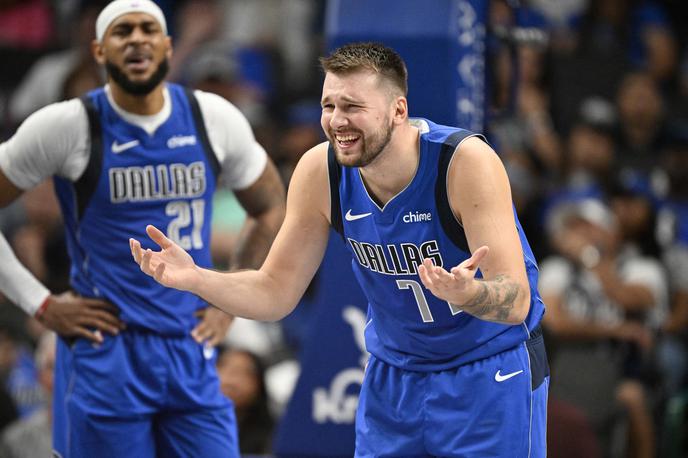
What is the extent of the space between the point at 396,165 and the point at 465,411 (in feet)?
3.02

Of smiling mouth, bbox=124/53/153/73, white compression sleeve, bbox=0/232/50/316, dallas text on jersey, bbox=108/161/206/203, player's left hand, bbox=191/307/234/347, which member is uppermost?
smiling mouth, bbox=124/53/153/73

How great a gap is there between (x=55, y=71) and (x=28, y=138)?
5.48 metres

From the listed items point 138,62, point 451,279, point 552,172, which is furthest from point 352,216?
point 552,172

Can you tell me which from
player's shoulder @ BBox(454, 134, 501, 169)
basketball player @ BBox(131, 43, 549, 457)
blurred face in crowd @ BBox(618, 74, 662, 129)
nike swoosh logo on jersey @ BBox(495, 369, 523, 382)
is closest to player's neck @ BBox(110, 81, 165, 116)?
basketball player @ BBox(131, 43, 549, 457)

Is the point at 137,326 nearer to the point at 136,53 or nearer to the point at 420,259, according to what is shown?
the point at 136,53

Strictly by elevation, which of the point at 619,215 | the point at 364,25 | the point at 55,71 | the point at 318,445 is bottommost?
the point at 318,445

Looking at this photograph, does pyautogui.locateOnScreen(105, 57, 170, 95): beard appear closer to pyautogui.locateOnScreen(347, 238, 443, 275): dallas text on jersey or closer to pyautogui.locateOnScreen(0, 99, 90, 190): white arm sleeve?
pyautogui.locateOnScreen(0, 99, 90, 190): white arm sleeve

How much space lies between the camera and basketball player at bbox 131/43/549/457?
4168 millimetres

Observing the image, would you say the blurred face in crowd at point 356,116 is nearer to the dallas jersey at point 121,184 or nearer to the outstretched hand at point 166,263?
the outstretched hand at point 166,263

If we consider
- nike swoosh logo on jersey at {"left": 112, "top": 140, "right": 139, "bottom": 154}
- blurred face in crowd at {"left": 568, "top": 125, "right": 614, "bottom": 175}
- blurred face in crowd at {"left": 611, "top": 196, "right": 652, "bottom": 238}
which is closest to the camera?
nike swoosh logo on jersey at {"left": 112, "top": 140, "right": 139, "bottom": 154}

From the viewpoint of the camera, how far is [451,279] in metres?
3.70

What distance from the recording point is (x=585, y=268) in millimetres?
8859

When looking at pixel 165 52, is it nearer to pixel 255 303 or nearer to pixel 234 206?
pixel 255 303

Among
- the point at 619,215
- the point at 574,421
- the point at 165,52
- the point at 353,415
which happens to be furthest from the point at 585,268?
the point at 165,52
